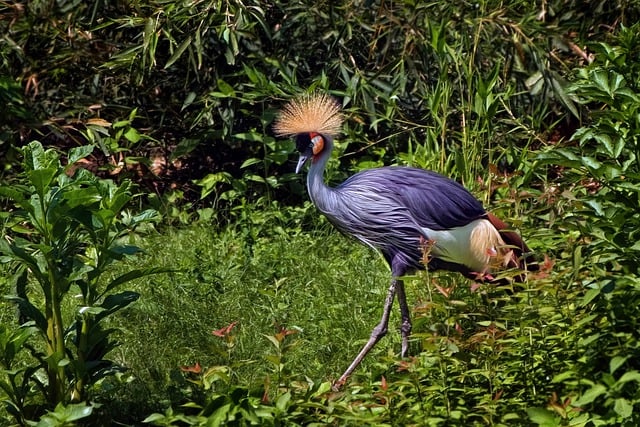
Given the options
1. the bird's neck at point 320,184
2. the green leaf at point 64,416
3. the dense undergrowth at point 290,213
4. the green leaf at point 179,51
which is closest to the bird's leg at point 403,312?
the dense undergrowth at point 290,213

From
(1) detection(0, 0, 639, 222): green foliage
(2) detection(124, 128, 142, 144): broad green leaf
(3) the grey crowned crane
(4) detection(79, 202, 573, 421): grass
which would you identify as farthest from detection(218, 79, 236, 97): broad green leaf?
(3) the grey crowned crane

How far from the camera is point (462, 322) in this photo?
15.5ft

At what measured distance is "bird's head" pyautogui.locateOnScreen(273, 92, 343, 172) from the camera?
16.9 ft

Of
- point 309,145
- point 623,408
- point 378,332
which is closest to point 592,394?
point 623,408

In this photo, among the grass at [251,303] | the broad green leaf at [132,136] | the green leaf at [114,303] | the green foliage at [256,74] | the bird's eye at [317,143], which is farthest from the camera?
the broad green leaf at [132,136]

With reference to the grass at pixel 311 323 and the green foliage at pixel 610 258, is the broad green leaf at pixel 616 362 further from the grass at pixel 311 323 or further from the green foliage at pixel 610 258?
the grass at pixel 311 323

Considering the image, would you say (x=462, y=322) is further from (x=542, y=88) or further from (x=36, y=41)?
(x=36, y=41)

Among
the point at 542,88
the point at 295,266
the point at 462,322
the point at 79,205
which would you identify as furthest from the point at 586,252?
the point at 542,88

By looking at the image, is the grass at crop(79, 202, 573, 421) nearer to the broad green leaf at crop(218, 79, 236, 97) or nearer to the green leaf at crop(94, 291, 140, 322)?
the green leaf at crop(94, 291, 140, 322)

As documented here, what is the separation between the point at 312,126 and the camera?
5148 millimetres

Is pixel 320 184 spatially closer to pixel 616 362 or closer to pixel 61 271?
pixel 61 271

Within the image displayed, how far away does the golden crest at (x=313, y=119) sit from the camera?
515cm

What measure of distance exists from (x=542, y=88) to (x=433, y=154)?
103 cm

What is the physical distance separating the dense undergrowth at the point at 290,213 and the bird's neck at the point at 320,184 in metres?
0.44
